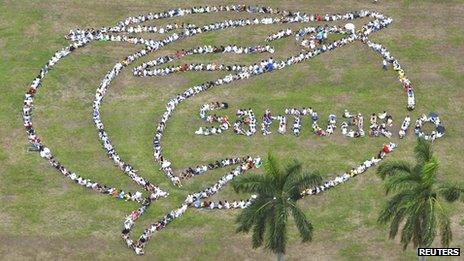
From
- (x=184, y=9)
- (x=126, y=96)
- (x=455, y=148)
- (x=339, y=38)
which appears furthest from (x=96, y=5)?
(x=455, y=148)

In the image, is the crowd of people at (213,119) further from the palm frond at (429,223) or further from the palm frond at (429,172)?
the palm frond at (429,223)

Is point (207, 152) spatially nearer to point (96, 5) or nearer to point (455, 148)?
point (455, 148)

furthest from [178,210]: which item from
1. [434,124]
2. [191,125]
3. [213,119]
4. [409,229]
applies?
[434,124]

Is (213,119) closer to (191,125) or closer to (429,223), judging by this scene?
(191,125)

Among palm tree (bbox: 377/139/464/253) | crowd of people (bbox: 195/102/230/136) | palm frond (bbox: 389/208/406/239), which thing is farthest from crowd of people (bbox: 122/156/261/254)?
palm tree (bbox: 377/139/464/253)

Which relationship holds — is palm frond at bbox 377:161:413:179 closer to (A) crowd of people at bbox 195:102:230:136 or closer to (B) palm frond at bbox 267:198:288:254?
(B) palm frond at bbox 267:198:288:254

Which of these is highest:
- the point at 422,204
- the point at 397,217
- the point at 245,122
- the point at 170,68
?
the point at 170,68
